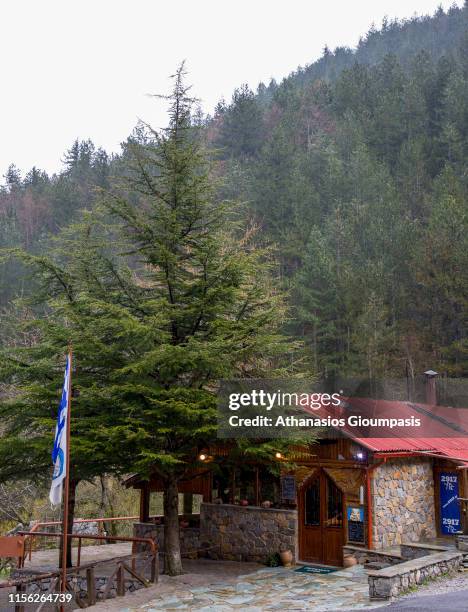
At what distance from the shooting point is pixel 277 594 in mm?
12781

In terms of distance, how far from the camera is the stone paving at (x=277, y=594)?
11.7m

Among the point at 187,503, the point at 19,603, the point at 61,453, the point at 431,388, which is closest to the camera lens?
the point at 19,603

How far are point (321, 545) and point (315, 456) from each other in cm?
212

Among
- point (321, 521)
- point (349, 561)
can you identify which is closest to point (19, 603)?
point (349, 561)

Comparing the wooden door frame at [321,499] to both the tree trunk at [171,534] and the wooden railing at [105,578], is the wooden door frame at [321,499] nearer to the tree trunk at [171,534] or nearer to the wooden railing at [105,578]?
the tree trunk at [171,534]

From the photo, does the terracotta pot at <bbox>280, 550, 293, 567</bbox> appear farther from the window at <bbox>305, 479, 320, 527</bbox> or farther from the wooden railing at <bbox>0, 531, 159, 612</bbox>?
the wooden railing at <bbox>0, 531, 159, 612</bbox>

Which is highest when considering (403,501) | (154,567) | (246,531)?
(403,501)

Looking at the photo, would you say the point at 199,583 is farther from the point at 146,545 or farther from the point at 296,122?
the point at 296,122

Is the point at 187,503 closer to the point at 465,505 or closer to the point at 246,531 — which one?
the point at 246,531

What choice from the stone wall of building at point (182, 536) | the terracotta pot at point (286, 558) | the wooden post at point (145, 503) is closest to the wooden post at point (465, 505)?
the terracotta pot at point (286, 558)

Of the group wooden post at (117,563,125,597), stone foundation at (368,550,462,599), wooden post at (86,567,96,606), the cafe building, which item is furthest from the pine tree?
stone foundation at (368,550,462,599)

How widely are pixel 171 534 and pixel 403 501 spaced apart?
576cm

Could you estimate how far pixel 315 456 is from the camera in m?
16.3

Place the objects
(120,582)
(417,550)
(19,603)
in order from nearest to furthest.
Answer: (19,603)
(120,582)
(417,550)
